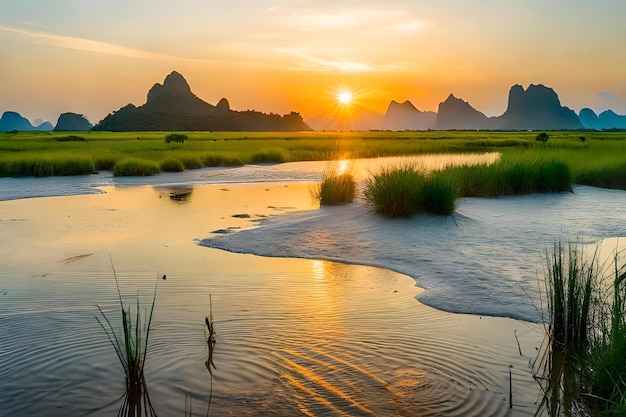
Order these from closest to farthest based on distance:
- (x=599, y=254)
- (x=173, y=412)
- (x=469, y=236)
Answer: (x=173, y=412) < (x=599, y=254) < (x=469, y=236)

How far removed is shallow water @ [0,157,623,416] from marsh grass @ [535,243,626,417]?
8.1 inches

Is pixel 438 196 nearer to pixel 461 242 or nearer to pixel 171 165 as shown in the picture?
pixel 461 242

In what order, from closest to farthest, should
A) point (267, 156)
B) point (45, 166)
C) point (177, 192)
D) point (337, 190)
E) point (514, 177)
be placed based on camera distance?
1. point (337, 190)
2. point (514, 177)
3. point (177, 192)
4. point (45, 166)
5. point (267, 156)

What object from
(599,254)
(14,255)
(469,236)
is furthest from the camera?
(469,236)

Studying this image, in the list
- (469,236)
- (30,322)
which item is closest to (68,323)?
(30,322)

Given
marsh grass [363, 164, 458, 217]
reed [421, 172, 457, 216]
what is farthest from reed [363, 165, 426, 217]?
reed [421, 172, 457, 216]

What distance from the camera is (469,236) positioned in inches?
457

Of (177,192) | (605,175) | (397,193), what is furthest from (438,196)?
(605,175)

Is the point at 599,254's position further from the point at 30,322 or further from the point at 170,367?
the point at 30,322

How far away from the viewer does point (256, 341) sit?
240 inches

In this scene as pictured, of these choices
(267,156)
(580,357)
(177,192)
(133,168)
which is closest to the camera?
(580,357)

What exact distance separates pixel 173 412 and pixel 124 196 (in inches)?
708

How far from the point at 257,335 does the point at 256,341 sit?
17cm

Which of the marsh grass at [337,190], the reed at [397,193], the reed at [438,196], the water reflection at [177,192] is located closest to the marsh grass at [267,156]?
the water reflection at [177,192]
